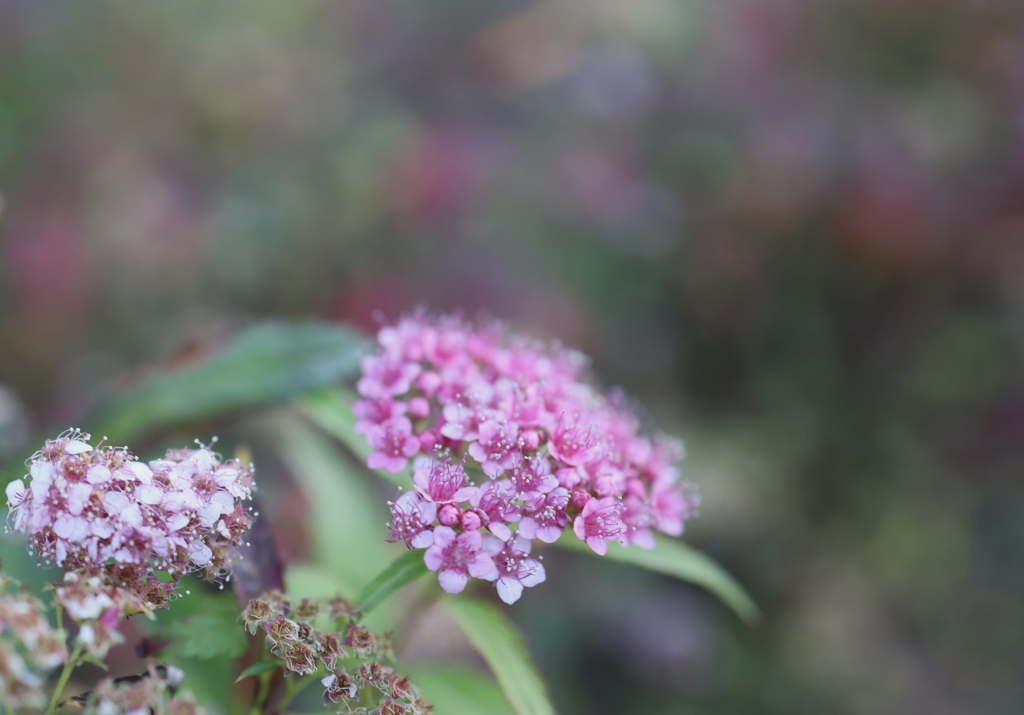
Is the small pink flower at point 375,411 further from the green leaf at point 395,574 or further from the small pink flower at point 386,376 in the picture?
the green leaf at point 395,574

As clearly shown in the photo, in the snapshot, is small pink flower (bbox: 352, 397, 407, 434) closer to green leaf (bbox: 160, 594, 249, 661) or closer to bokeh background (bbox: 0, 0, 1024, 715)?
green leaf (bbox: 160, 594, 249, 661)

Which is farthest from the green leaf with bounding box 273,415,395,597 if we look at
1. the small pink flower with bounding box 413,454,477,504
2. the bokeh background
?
the bokeh background

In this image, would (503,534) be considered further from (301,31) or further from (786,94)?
(301,31)

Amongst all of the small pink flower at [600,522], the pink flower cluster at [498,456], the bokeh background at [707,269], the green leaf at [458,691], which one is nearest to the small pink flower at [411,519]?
the pink flower cluster at [498,456]

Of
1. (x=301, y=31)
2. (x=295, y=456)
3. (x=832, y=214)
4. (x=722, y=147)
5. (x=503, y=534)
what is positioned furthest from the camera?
(x=301, y=31)

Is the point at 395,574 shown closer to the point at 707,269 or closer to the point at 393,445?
the point at 393,445

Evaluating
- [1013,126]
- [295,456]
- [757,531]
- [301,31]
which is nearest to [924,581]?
[757,531]
